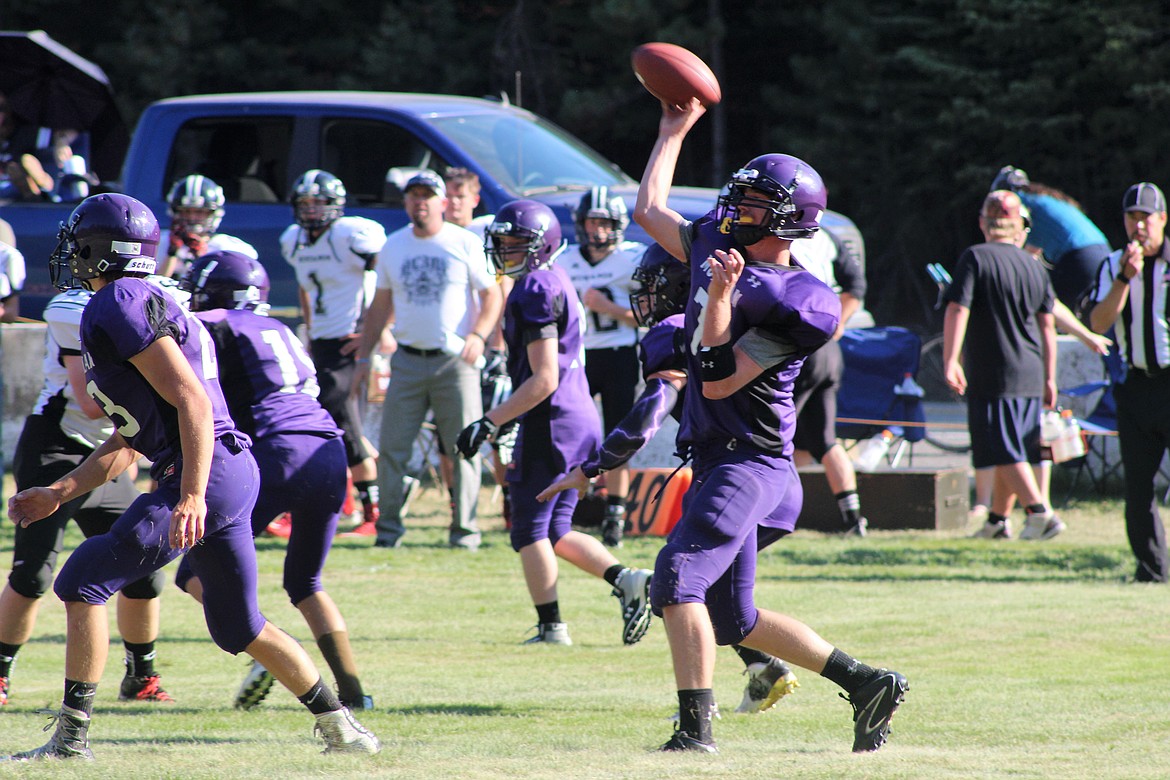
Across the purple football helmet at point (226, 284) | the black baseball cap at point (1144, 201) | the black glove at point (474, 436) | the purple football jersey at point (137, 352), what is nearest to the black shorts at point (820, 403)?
the black baseball cap at point (1144, 201)

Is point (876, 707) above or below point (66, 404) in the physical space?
below

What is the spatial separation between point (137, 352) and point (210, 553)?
2.31 feet

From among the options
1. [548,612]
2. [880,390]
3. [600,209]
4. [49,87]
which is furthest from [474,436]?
[49,87]

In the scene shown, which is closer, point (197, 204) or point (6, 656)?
point (6, 656)

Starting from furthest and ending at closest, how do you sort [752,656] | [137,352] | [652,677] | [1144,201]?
[1144,201]
[652,677]
[752,656]
[137,352]

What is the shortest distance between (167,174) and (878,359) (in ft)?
19.0

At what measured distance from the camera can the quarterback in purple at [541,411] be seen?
6930 millimetres

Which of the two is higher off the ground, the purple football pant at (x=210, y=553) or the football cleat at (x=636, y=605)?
the purple football pant at (x=210, y=553)

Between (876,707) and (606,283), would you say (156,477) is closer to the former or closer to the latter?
(876,707)

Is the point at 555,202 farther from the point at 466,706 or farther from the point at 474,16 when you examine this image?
the point at 474,16

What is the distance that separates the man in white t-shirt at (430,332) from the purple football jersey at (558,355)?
249 cm

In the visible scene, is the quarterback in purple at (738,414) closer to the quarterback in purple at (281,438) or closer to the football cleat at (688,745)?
the football cleat at (688,745)

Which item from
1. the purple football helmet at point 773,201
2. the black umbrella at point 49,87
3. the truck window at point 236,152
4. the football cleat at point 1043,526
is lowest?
the football cleat at point 1043,526

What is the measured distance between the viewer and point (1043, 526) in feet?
32.1
